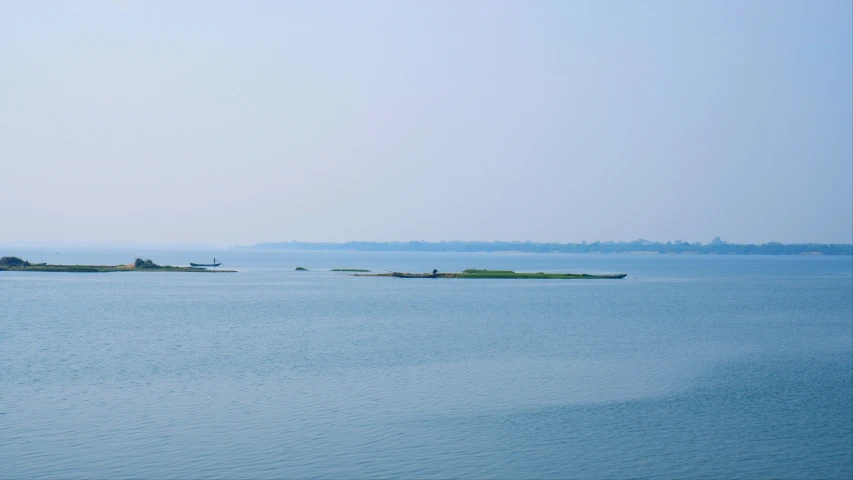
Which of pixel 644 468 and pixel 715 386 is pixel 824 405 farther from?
pixel 644 468

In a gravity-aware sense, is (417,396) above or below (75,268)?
below

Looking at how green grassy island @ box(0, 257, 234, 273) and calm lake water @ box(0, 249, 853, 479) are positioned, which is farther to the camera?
green grassy island @ box(0, 257, 234, 273)

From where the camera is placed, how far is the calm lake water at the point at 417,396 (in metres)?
20.9

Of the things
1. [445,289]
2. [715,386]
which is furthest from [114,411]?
[445,289]

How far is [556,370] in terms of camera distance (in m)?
35.3

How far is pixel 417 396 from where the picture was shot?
28.5 meters

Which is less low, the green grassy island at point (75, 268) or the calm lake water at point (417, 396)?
the green grassy island at point (75, 268)

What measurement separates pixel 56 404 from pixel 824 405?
2890 centimetres

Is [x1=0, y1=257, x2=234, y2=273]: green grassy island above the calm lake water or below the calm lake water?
above

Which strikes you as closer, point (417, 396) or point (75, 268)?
point (417, 396)

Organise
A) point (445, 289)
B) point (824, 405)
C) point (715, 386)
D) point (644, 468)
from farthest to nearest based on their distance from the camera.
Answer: point (445, 289), point (715, 386), point (824, 405), point (644, 468)

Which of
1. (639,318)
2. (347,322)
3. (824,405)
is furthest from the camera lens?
(639,318)

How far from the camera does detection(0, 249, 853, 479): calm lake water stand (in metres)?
20.9

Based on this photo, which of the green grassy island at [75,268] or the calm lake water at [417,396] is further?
the green grassy island at [75,268]
